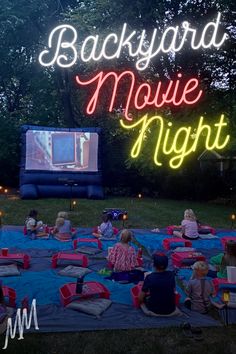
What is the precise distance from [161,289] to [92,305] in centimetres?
125

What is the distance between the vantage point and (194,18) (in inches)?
950

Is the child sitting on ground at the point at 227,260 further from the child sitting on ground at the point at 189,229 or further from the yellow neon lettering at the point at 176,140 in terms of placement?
the child sitting on ground at the point at 189,229

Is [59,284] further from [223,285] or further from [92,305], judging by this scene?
[223,285]

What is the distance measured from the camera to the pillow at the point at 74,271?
918 centimetres

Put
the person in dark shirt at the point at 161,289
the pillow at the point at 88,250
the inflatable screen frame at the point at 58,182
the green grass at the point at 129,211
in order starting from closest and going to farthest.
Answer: the person in dark shirt at the point at 161,289
the pillow at the point at 88,250
the green grass at the point at 129,211
the inflatable screen frame at the point at 58,182

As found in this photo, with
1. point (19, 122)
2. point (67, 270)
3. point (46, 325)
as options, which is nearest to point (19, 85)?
point (19, 122)

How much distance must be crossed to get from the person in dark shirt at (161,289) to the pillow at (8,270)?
3.50m

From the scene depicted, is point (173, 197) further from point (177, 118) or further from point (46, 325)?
point (46, 325)

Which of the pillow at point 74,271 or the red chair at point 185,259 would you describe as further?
the red chair at point 185,259

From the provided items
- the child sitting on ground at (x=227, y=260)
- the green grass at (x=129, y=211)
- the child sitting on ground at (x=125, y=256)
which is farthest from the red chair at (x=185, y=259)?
the green grass at (x=129, y=211)

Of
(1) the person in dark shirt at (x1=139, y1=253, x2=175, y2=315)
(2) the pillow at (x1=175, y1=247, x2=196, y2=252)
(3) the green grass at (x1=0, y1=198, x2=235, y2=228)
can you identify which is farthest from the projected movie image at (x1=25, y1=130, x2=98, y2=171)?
(1) the person in dark shirt at (x1=139, y1=253, x2=175, y2=315)

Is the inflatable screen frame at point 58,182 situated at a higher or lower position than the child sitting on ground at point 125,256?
higher

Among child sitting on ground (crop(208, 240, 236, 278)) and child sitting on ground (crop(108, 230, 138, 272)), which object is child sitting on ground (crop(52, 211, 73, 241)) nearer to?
child sitting on ground (crop(108, 230, 138, 272))

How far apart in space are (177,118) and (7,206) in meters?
10.2
